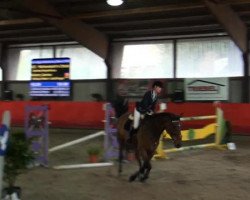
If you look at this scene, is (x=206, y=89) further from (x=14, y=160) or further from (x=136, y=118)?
(x=14, y=160)

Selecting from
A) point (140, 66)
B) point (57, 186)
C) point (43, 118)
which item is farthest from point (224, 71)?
point (57, 186)

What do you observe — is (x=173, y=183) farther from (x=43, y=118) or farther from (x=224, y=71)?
(x=224, y=71)

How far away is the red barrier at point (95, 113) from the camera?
15.5m

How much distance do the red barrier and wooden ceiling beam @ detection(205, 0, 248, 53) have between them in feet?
9.06

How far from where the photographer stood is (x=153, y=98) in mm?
8180

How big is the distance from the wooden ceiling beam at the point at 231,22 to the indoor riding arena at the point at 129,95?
40 millimetres

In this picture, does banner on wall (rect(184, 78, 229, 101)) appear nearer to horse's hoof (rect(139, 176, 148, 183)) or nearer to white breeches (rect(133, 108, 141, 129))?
white breeches (rect(133, 108, 141, 129))

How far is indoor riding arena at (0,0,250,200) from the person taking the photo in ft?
26.4

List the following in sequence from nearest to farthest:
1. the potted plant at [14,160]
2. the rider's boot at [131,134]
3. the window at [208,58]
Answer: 1. the potted plant at [14,160]
2. the rider's boot at [131,134]
3. the window at [208,58]

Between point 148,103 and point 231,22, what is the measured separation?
30.2 ft

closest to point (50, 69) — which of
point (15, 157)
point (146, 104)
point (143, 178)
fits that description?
point (146, 104)

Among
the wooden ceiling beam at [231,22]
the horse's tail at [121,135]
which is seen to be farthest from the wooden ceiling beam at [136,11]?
the horse's tail at [121,135]

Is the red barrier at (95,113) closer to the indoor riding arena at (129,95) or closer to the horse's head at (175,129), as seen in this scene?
the indoor riding arena at (129,95)

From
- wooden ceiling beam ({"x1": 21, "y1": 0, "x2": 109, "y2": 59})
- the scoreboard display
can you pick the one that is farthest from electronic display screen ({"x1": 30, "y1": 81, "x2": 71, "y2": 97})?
wooden ceiling beam ({"x1": 21, "y1": 0, "x2": 109, "y2": 59})
